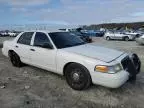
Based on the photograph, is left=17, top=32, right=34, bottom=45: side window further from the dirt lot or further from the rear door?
the dirt lot

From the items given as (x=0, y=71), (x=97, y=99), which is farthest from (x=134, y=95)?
(x=0, y=71)

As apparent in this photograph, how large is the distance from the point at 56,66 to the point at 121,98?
6.31ft

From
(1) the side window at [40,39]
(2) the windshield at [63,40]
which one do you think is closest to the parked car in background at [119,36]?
(2) the windshield at [63,40]

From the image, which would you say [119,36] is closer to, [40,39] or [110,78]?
[40,39]

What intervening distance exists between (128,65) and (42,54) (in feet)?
8.04

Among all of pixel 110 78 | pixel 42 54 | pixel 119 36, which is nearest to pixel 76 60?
pixel 110 78

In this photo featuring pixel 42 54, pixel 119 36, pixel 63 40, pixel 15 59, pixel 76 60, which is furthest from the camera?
pixel 119 36

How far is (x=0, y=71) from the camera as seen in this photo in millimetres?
6996

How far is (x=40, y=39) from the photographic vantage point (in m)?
6.04

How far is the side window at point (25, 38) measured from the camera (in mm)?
6454

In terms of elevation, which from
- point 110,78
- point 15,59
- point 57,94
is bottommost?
point 57,94

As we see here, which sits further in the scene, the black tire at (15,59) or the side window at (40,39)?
the black tire at (15,59)

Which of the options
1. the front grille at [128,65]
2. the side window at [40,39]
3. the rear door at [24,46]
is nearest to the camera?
the front grille at [128,65]

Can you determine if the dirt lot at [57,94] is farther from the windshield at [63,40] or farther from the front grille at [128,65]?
the windshield at [63,40]
